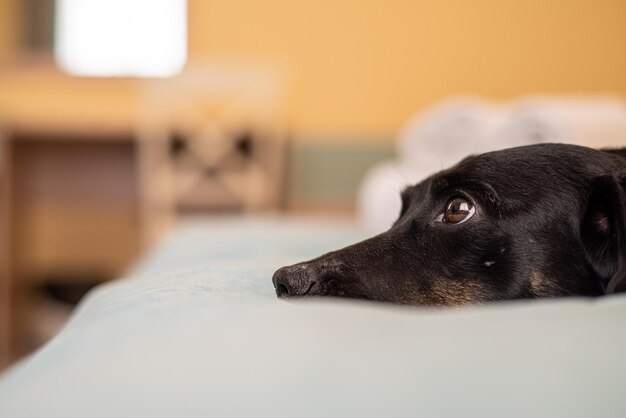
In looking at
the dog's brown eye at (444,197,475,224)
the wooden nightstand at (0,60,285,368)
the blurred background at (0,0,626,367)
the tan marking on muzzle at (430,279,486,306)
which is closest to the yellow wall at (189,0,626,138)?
the blurred background at (0,0,626,367)

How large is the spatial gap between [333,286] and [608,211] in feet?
1.44

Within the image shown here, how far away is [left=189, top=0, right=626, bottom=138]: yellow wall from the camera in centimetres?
498

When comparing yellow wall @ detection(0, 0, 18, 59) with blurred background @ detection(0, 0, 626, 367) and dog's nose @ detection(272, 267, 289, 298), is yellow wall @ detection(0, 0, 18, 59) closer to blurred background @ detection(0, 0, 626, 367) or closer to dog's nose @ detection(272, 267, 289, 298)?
blurred background @ detection(0, 0, 626, 367)

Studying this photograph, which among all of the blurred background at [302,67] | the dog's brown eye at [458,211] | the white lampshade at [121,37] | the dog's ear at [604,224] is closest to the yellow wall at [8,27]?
the blurred background at [302,67]

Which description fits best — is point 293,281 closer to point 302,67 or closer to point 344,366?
point 344,366

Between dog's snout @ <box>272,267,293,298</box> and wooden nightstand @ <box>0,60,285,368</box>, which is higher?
dog's snout @ <box>272,267,293,298</box>

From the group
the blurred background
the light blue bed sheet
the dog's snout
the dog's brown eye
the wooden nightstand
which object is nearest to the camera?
the light blue bed sheet

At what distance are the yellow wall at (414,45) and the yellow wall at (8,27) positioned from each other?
136 centimetres

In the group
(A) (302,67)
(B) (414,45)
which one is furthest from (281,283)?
(B) (414,45)

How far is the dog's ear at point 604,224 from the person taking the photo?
38.4 inches

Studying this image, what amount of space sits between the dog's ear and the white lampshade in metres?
4.34

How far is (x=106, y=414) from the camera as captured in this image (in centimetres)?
48

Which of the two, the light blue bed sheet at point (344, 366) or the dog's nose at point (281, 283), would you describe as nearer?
the light blue bed sheet at point (344, 366)

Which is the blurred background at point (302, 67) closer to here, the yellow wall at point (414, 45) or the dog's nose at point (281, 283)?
the yellow wall at point (414, 45)
